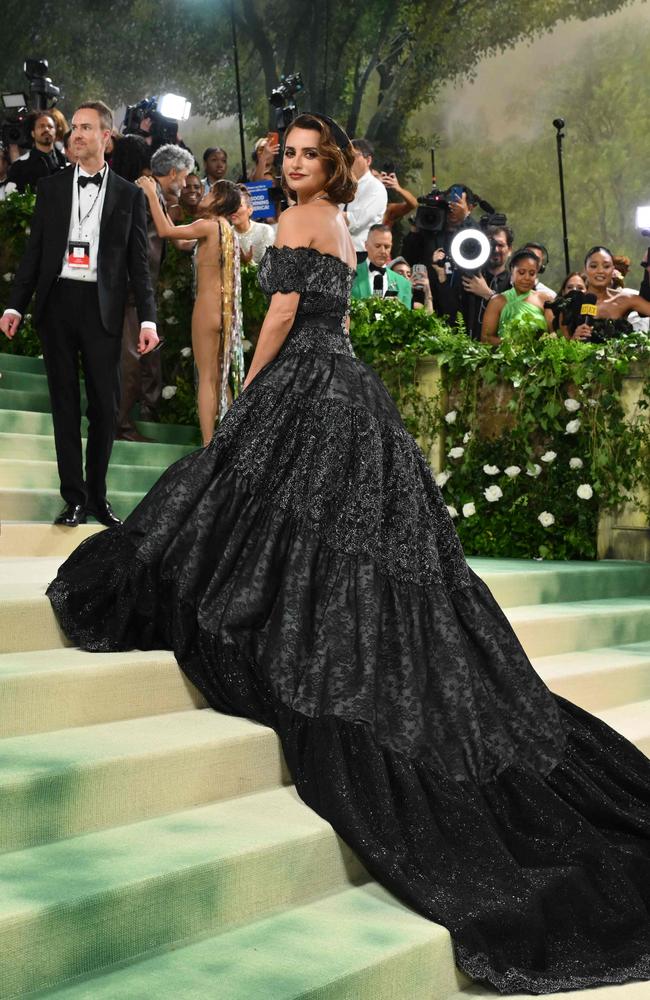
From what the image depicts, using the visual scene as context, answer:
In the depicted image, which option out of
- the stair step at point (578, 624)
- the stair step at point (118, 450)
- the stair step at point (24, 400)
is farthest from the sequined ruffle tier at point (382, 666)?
the stair step at point (24, 400)

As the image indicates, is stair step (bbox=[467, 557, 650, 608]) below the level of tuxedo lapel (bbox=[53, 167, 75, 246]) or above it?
below

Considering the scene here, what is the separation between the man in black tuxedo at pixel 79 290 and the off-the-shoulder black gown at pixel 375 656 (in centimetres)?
145

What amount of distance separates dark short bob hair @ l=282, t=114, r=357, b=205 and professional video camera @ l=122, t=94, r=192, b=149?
22.1 ft

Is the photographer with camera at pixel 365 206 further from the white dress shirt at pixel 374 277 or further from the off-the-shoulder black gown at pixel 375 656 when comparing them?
the off-the-shoulder black gown at pixel 375 656

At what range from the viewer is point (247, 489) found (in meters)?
3.52

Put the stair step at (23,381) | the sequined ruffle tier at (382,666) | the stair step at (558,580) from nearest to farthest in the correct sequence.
A: the sequined ruffle tier at (382,666), the stair step at (558,580), the stair step at (23,381)

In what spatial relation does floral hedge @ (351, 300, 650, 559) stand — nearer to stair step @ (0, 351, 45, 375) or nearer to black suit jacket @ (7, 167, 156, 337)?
stair step @ (0, 351, 45, 375)

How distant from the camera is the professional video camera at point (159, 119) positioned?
32.9ft

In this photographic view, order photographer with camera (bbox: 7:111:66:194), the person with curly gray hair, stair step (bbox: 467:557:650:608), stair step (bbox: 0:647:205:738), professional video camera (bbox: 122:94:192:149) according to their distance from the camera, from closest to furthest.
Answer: stair step (bbox: 0:647:205:738) < stair step (bbox: 467:557:650:608) < the person with curly gray hair < photographer with camera (bbox: 7:111:66:194) < professional video camera (bbox: 122:94:192:149)

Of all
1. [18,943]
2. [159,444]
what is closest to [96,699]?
[18,943]

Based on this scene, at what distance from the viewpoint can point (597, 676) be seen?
15.8 feet

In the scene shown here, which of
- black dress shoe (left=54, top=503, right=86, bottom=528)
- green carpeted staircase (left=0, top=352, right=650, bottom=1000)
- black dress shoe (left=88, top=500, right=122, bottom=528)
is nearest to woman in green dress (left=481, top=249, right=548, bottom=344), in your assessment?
black dress shoe (left=88, top=500, right=122, bottom=528)

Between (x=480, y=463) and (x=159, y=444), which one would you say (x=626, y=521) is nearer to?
(x=480, y=463)

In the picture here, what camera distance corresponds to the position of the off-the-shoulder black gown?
2.94 m
